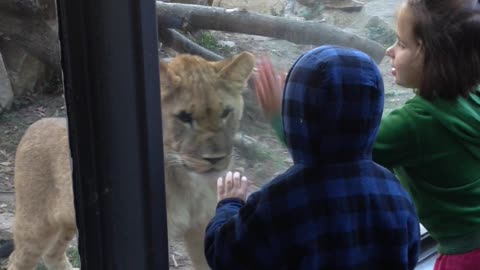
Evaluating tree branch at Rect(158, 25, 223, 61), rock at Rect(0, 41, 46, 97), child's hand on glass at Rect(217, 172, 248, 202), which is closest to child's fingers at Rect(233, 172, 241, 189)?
child's hand on glass at Rect(217, 172, 248, 202)

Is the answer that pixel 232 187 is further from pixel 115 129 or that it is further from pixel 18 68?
pixel 18 68

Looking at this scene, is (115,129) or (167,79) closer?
(115,129)

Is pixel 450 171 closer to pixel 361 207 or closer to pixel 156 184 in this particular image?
pixel 361 207

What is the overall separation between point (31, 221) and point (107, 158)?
0.57 meters

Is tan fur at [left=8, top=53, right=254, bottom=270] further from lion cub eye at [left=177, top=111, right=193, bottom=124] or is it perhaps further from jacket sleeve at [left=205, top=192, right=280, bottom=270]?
jacket sleeve at [left=205, top=192, right=280, bottom=270]

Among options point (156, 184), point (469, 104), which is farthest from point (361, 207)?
point (469, 104)

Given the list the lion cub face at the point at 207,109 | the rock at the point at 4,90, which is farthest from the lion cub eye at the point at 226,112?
the rock at the point at 4,90

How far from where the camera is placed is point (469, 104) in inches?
54.5

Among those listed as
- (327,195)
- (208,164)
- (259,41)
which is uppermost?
(259,41)

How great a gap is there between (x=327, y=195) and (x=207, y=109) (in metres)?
0.42

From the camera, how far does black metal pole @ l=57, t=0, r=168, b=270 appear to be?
3.38 ft

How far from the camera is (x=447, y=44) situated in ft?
4.35

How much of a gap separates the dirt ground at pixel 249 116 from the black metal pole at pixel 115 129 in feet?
0.40

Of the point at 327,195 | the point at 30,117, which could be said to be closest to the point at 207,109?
the point at 30,117
